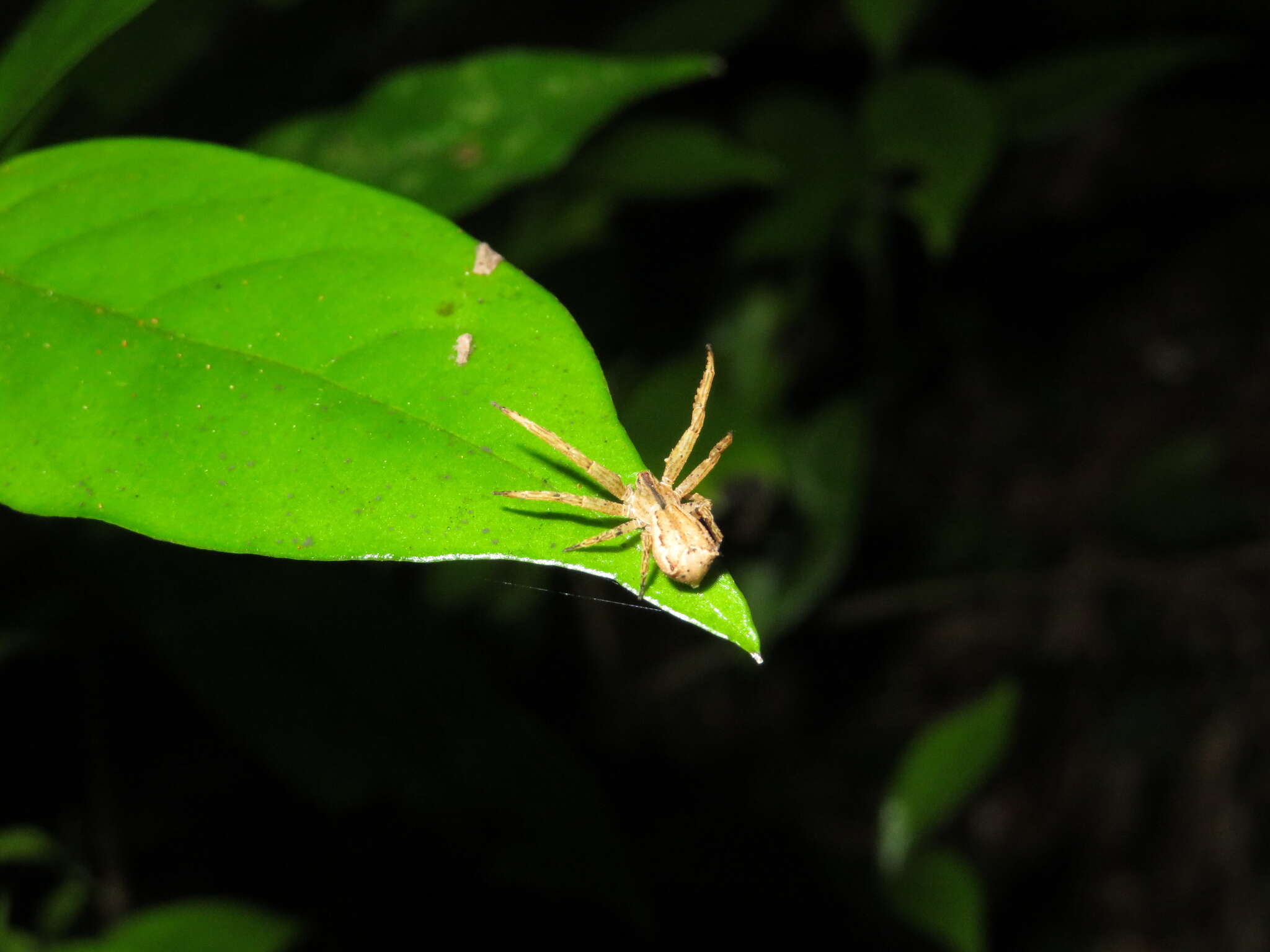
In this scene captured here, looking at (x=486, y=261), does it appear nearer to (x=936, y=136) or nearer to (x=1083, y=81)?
(x=936, y=136)

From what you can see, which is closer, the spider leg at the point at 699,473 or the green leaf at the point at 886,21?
the spider leg at the point at 699,473

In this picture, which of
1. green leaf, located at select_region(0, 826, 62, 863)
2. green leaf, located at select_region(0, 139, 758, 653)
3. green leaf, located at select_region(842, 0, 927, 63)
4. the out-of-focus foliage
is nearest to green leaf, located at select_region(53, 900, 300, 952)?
green leaf, located at select_region(0, 826, 62, 863)

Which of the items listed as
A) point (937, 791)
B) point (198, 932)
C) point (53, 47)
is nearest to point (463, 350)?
point (53, 47)

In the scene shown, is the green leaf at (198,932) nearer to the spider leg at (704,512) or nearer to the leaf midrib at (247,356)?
the spider leg at (704,512)

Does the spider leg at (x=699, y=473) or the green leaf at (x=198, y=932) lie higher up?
the spider leg at (x=699, y=473)

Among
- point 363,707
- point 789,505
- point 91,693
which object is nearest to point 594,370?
point 363,707

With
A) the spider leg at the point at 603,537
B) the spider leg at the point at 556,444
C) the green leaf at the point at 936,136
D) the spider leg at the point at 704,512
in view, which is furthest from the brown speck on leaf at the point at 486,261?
the green leaf at the point at 936,136

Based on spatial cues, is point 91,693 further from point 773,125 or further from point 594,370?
point 773,125
